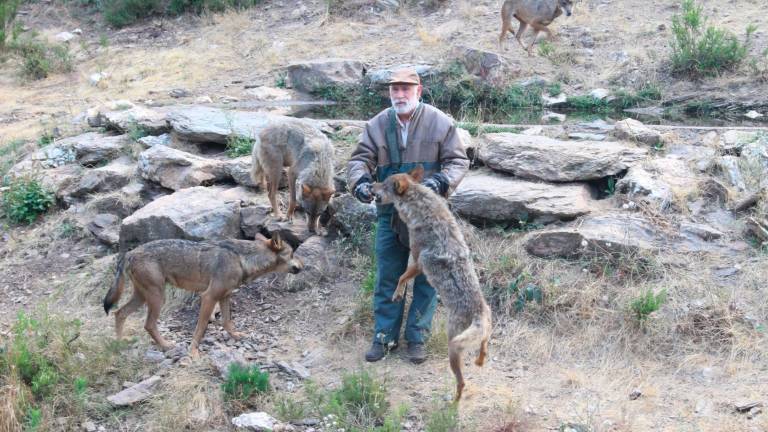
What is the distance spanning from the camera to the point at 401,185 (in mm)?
7141

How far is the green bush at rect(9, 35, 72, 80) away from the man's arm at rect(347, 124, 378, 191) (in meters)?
14.5

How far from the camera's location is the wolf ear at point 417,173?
288 inches

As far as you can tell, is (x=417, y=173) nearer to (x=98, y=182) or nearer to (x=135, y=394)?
(x=135, y=394)

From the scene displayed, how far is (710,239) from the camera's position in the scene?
880 cm

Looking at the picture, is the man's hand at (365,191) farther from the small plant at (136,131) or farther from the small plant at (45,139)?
the small plant at (45,139)

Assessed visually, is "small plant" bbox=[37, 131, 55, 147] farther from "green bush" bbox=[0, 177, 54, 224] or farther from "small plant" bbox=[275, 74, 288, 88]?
"small plant" bbox=[275, 74, 288, 88]

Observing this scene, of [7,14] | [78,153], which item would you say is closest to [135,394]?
[78,153]

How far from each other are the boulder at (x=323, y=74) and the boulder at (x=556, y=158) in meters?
5.90

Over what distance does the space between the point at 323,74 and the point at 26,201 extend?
6116 millimetres

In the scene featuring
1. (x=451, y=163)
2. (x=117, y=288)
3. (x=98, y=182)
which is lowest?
(x=98, y=182)

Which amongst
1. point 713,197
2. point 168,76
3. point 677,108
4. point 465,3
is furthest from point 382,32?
point 713,197

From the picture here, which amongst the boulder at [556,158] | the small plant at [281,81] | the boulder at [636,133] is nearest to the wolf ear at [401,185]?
the boulder at [556,158]

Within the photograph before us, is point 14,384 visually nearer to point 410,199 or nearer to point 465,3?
point 410,199

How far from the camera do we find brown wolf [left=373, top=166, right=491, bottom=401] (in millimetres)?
6910
